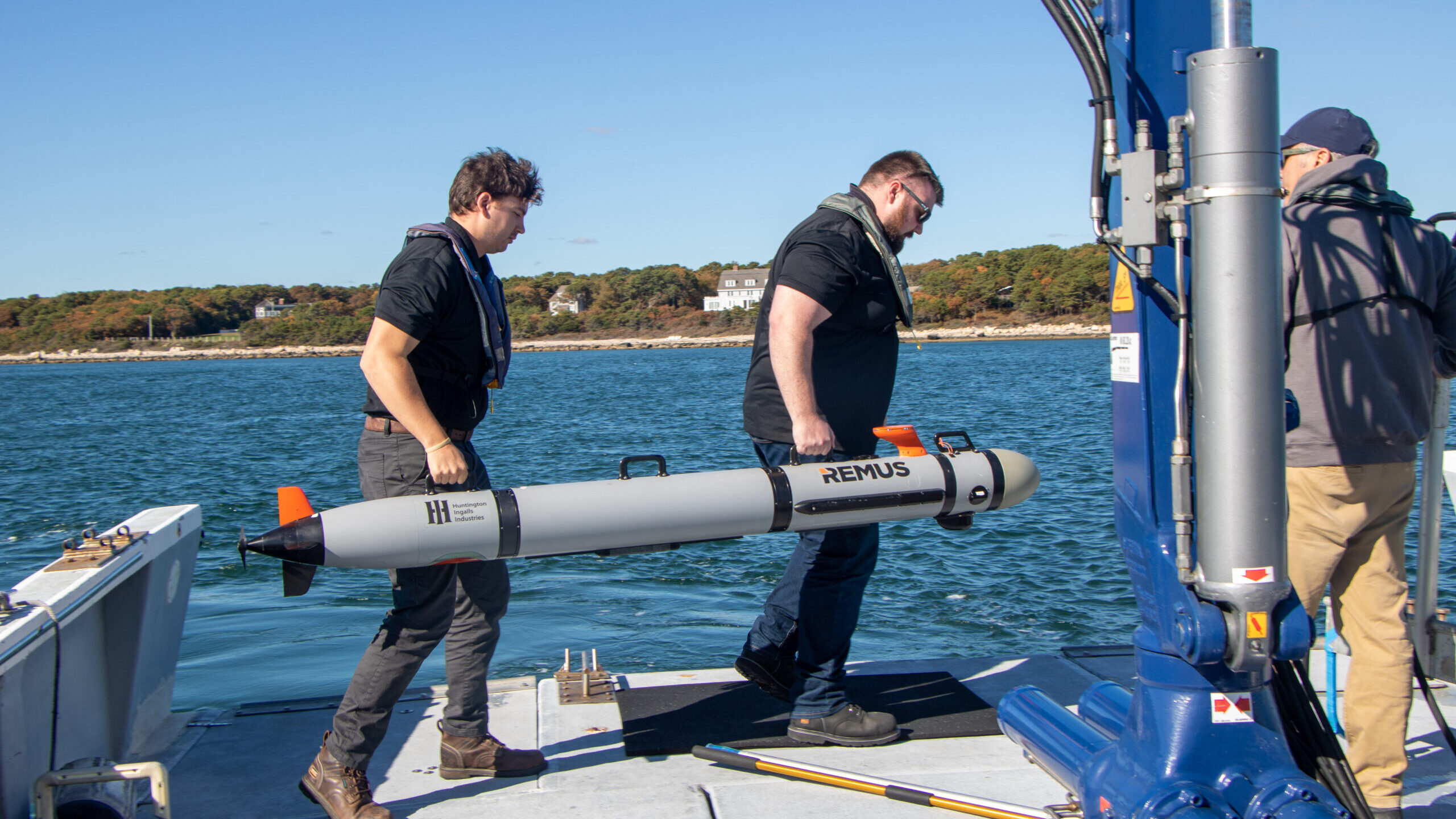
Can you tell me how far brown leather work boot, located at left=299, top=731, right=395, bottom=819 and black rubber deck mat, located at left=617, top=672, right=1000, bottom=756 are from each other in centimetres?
82

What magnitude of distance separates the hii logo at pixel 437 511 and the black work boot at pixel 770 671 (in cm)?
136

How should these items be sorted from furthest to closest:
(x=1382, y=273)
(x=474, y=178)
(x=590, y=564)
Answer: (x=590, y=564) < (x=474, y=178) < (x=1382, y=273)

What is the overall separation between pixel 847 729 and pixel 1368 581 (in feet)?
5.15

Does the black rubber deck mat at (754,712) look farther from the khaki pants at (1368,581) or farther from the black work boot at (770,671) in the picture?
the khaki pants at (1368,581)

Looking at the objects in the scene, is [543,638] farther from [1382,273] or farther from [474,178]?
[1382,273]

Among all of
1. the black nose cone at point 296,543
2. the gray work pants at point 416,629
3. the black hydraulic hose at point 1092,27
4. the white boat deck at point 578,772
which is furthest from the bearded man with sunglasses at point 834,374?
the black nose cone at point 296,543

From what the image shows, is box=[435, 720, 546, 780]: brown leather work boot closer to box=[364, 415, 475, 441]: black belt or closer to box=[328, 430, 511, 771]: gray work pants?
box=[328, 430, 511, 771]: gray work pants

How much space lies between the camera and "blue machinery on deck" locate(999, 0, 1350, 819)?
2.11 metres

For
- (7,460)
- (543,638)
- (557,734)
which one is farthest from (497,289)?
(7,460)

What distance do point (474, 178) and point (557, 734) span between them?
5.99 feet

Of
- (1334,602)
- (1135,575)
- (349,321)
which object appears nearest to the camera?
(1135,575)

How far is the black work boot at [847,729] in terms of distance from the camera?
11.4 ft

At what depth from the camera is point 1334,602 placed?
2.98 metres

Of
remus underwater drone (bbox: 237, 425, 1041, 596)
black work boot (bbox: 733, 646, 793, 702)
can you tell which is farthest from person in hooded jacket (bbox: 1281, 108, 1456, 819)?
black work boot (bbox: 733, 646, 793, 702)
